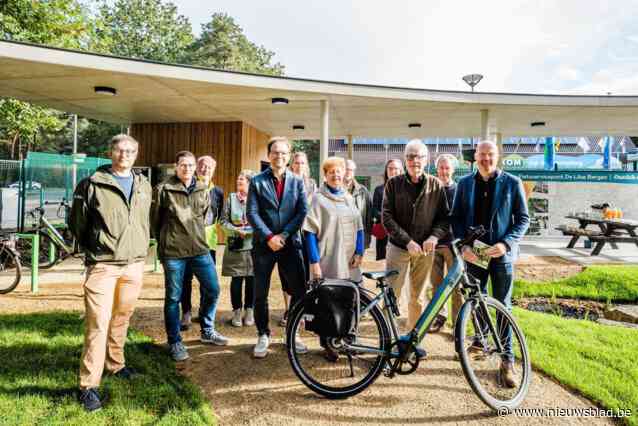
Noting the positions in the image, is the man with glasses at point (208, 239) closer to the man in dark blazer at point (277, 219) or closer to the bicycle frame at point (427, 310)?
the man in dark blazer at point (277, 219)

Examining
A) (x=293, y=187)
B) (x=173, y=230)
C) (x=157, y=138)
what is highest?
(x=157, y=138)

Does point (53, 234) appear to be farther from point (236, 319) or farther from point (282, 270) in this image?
point (282, 270)

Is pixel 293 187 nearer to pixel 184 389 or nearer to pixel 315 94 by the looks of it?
pixel 184 389

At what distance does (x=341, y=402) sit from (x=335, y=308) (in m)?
0.64

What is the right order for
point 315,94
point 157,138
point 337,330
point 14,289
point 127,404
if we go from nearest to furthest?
point 127,404 → point 337,330 → point 14,289 → point 315,94 → point 157,138

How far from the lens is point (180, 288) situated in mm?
3551

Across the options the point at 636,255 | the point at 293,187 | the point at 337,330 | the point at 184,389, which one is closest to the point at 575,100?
the point at 636,255

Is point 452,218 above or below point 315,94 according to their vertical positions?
below

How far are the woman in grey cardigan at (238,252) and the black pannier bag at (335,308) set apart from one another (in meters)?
1.42

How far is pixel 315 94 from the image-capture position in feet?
26.1

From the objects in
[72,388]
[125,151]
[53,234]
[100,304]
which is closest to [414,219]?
[125,151]

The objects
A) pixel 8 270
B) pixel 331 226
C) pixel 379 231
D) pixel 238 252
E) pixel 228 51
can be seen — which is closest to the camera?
pixel 331 226

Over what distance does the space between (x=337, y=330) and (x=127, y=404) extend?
148 centimetres

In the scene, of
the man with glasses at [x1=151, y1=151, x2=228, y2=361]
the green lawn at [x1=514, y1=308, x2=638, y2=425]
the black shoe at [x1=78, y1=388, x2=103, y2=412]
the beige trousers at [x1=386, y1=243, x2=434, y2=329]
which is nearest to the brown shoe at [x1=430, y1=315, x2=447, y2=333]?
the beige trousers at [x1=386, y1=243, x2=434, y2=329]
